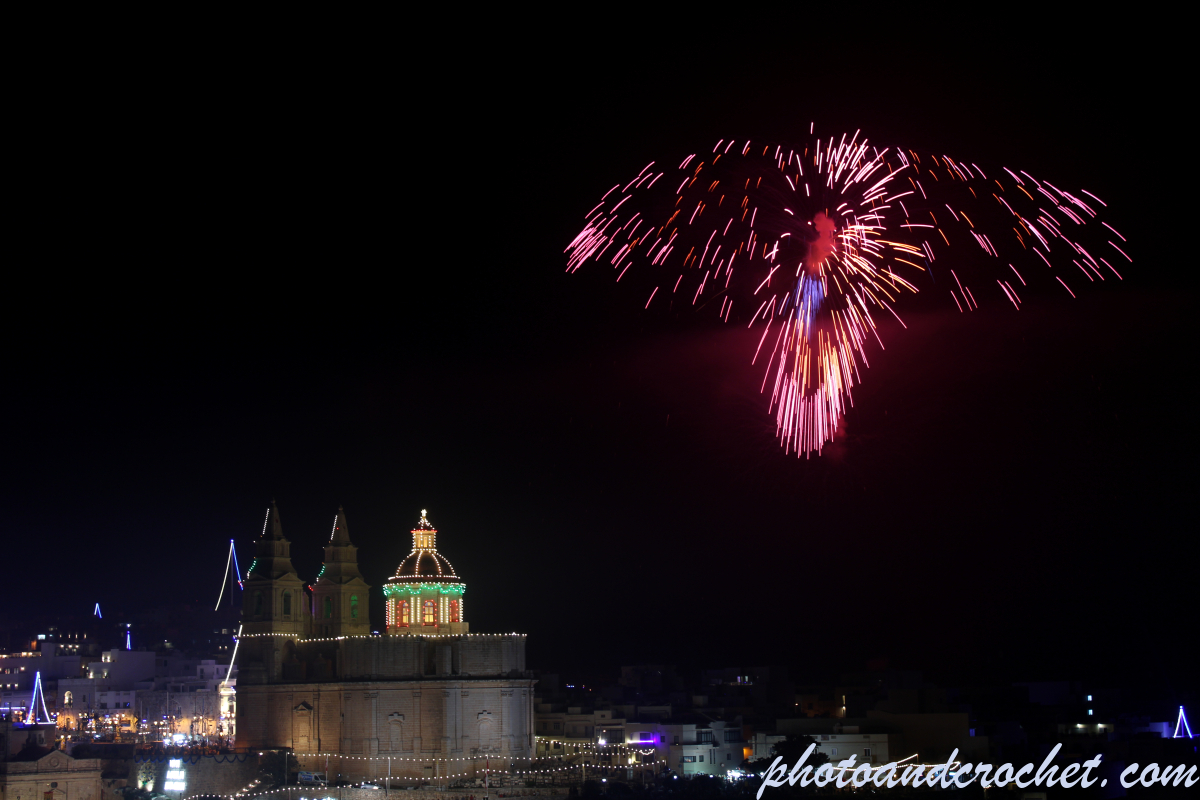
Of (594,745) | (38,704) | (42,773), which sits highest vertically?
(38,704)

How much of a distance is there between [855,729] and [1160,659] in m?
45.9

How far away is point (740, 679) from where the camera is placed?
3479 inches

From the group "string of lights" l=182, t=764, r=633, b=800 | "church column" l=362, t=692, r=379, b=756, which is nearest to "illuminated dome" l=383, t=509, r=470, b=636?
"church column" l=362, t=692, r=379, b=756

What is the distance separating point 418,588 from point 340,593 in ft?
17.8

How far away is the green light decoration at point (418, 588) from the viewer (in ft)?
190

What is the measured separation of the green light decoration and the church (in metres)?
0.04

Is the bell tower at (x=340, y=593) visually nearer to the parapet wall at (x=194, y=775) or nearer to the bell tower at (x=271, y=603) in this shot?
the bell tower at (x=271, y=603)

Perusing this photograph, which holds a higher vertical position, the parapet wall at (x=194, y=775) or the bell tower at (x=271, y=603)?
the bell tower at (x=271, y=603)

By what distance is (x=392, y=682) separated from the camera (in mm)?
55750

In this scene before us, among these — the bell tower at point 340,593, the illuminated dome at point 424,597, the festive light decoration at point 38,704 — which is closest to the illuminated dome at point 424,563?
the illuminated dome at point 424,597

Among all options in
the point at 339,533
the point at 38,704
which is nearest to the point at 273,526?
the point at 339,533

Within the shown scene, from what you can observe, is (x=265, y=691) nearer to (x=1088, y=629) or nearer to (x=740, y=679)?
(x=740, y=679)

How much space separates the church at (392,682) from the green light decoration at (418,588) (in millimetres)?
42

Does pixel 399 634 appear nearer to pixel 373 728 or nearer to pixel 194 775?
pixel 373 728
